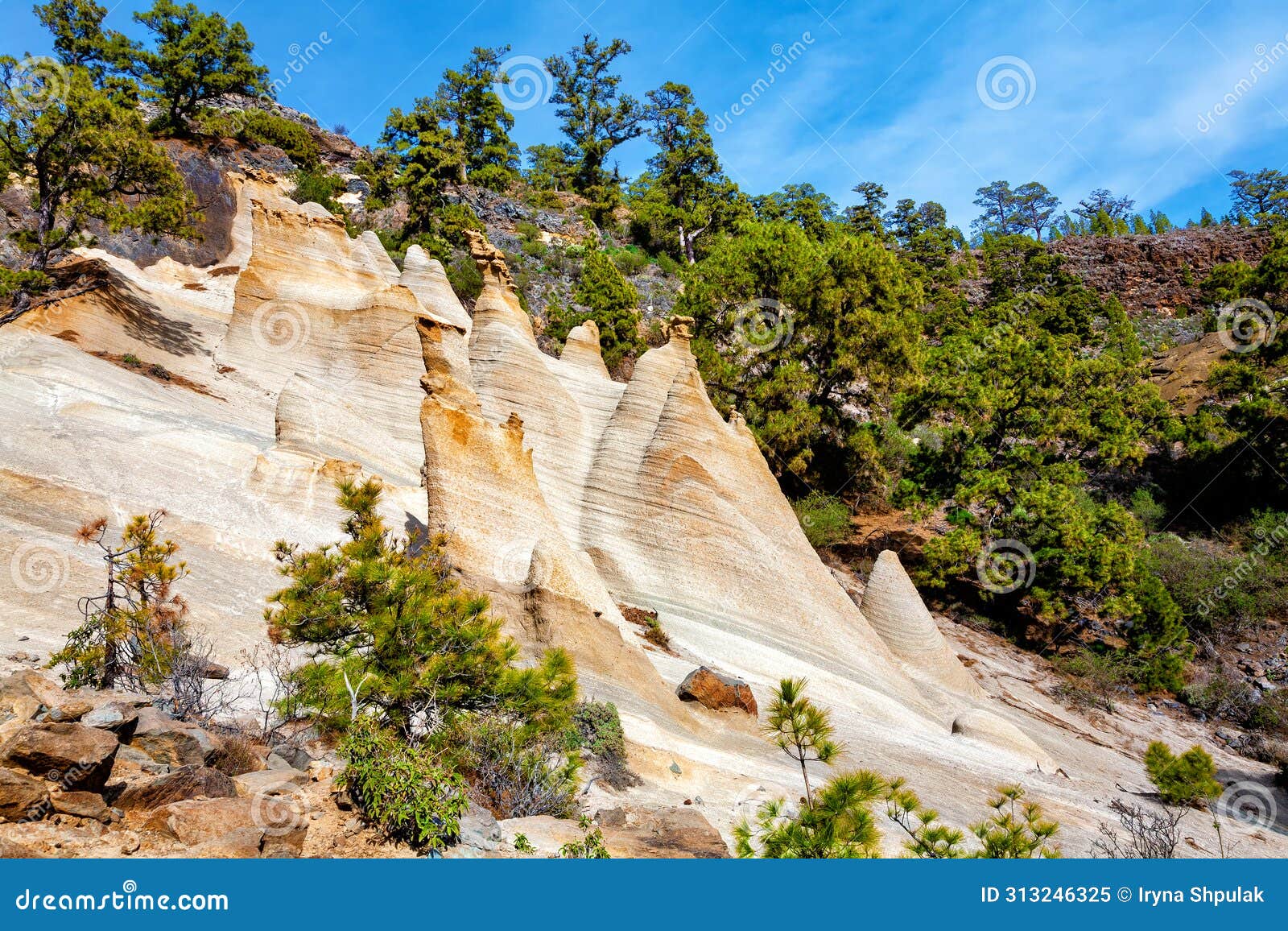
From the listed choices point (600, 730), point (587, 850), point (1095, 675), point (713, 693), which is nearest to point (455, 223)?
point (713, 693)

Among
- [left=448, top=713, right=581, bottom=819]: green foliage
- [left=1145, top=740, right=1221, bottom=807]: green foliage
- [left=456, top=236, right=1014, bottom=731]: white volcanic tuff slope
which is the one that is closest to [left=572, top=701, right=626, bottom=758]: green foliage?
[left=448, top=713, right=581, bottom=819]: green foliage

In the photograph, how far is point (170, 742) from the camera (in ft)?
17.9

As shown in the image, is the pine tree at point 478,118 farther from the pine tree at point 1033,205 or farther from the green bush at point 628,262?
the pine tree at point 1033,205

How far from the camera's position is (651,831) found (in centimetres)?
658

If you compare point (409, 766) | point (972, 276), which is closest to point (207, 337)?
point (409, 766)

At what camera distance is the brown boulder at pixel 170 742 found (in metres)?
5.35

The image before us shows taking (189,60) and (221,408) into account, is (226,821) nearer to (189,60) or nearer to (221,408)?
(221,408)

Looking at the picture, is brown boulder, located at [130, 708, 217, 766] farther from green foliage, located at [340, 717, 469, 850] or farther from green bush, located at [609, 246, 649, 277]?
green bush, located at [609, 246, 649, 277]

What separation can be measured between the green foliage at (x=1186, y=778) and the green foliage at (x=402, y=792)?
35.5ft

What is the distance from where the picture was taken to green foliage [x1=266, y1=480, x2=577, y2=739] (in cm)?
642

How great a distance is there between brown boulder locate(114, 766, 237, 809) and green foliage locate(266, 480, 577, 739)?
125cm

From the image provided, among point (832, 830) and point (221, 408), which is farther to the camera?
point (221, 408)

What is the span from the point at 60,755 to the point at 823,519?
22123 millimetres

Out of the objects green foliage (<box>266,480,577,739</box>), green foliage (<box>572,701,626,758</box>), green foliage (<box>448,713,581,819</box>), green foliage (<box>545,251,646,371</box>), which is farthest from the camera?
green foliage (<box>545,251,646,371</box>)
